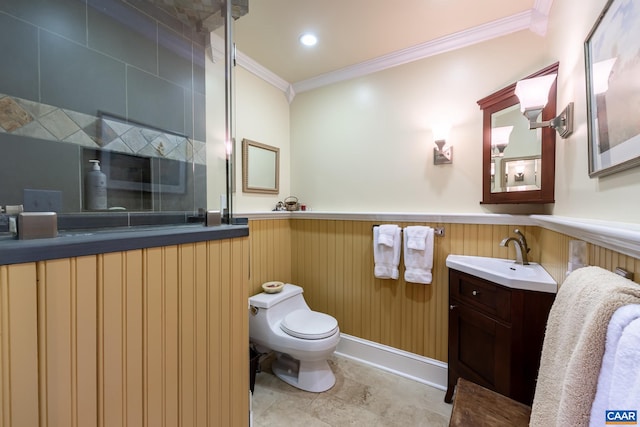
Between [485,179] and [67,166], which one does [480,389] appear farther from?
[67,166]

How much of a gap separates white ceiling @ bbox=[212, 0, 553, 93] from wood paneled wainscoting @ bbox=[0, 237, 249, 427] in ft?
4.31

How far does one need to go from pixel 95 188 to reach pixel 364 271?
6.06ft

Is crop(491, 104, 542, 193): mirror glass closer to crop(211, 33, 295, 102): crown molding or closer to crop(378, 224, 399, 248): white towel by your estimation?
crop(378, 224, 399, 248): white towel

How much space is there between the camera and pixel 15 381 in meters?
0.52

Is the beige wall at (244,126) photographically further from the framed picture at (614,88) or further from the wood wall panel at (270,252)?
the framed picture at (614,88)

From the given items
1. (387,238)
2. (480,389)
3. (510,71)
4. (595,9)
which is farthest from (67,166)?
(510,71)

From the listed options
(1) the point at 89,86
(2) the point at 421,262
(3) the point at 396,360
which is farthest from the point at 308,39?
(3) the point at 396,360

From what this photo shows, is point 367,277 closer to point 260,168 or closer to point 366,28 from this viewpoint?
point 260,168

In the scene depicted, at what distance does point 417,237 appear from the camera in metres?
1.87

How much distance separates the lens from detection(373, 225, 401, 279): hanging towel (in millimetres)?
1974

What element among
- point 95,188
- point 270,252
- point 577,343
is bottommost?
point 270,252

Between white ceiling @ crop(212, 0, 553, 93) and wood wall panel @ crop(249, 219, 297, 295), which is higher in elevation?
white ceiling @ crop(212, 0, 553, 93)

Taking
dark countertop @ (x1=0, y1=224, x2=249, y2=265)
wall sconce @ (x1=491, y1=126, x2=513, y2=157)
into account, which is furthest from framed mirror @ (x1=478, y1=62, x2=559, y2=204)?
dark countertop @ (x1=0, y1=224, x2=249, y2=265)

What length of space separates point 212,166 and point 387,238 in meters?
1.32
